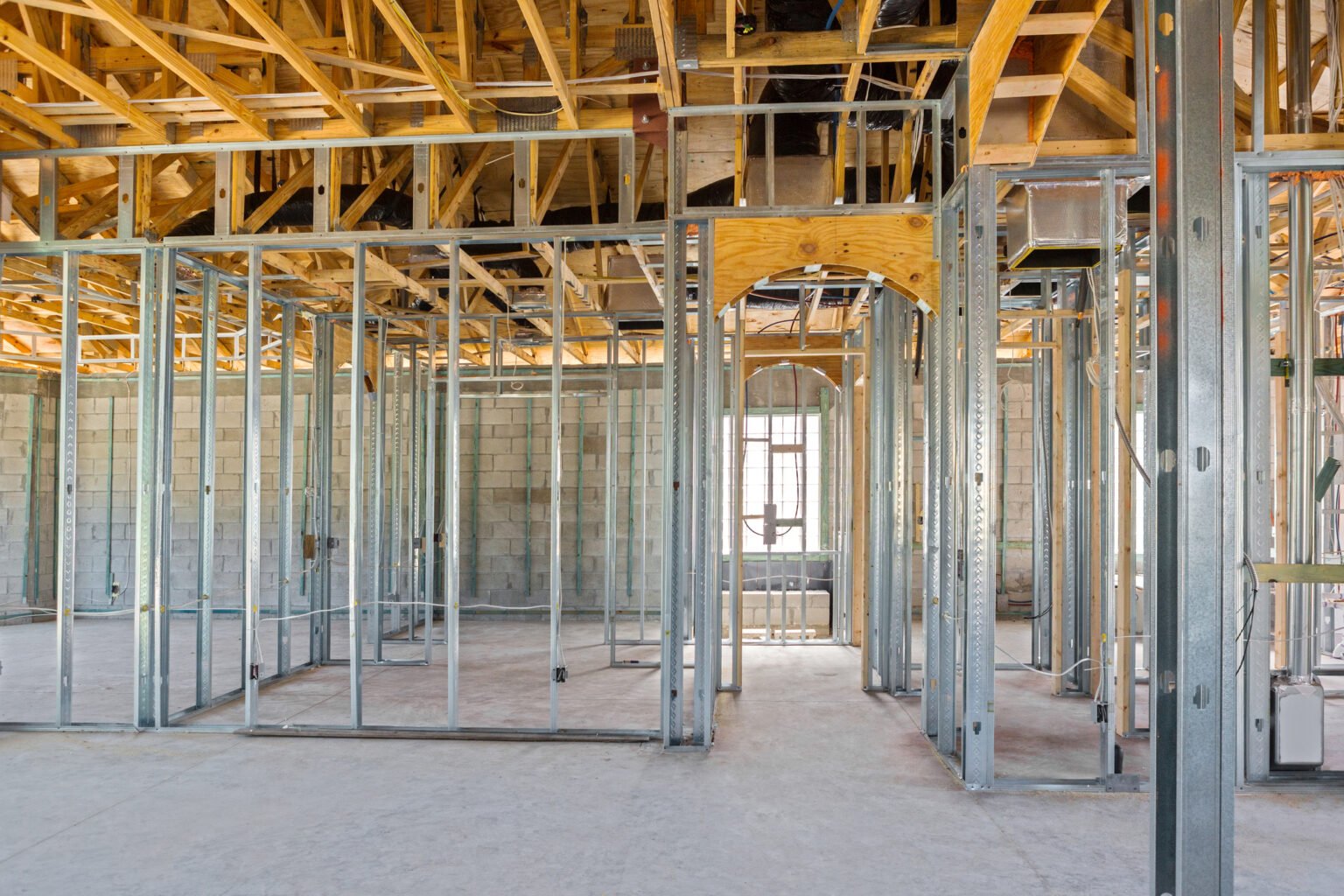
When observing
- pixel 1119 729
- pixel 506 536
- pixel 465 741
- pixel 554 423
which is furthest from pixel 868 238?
pixel 506 536

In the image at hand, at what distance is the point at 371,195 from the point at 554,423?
197cm

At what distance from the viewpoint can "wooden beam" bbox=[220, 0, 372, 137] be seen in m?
4.01

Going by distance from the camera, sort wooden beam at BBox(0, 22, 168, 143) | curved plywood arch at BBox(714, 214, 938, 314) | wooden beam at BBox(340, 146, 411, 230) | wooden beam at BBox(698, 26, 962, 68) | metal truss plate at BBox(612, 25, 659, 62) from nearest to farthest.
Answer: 1. wooden beam at BBox(0, 22, 168, 143)
2. wooden beam at BBox(698, 26, 962, 68)
3. metal truss plate at BBox(612, 25, 659, 62)
4. curved plywood arch at BBox(714, 214, 938, 314)
5. wooden beam at BBox(340, 146, 411, 230)

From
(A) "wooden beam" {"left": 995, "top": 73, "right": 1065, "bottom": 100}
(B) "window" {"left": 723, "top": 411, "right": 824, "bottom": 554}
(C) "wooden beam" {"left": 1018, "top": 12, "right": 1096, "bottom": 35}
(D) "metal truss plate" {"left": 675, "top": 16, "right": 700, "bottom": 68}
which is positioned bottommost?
(B) "window" {"left": 723, "top": 411, "right": 824, "bottom": 554}

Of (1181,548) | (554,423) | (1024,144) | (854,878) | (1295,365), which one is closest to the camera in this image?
(1181,548)

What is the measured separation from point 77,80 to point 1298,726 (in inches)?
276

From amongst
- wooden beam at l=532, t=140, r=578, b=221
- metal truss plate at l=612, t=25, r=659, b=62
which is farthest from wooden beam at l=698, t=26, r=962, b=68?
wooden beam at l=532, t=140, r=578, b=221

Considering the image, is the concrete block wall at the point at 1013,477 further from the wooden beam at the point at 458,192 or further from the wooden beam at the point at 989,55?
the wooden beam at the point at 989,55

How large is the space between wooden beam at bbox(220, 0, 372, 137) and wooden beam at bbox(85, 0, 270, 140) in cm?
40

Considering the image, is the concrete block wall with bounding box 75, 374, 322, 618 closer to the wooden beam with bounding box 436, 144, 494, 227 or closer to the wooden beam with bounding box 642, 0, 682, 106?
the wooden beam with bounding box 436, 144, 494, 227

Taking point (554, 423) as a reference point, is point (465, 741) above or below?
below

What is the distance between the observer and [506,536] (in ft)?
38.1

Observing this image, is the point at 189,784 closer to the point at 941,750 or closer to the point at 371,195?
the point at 371,195

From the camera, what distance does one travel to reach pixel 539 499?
37.9ft
